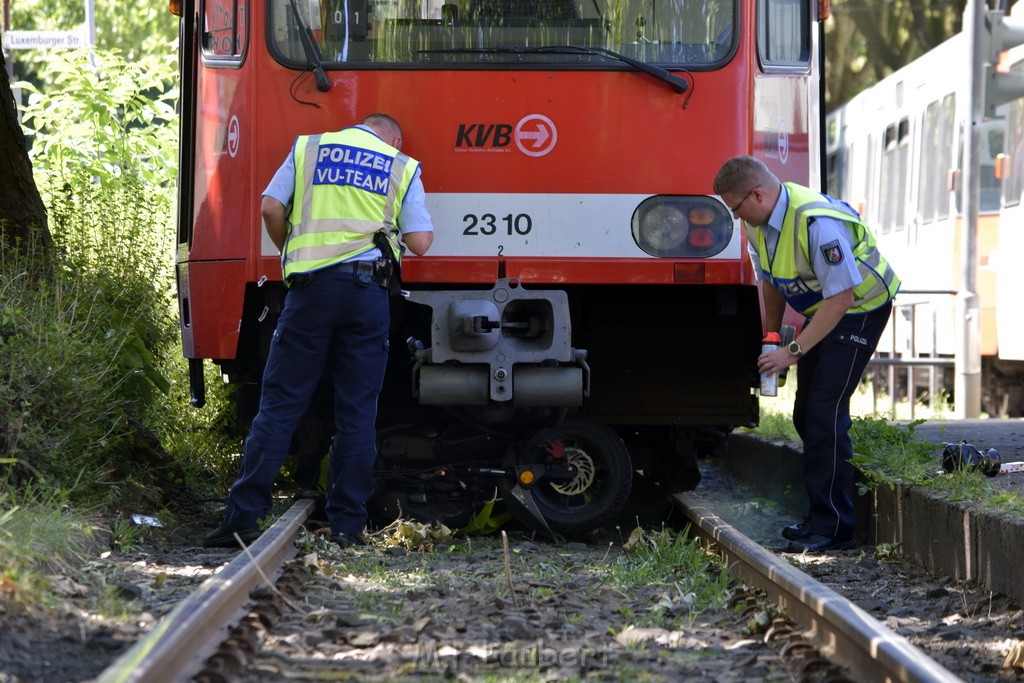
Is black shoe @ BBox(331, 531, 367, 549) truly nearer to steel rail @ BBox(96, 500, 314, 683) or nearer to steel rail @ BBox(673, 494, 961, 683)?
steel rail @ BBox(96, 500, 314, 683)

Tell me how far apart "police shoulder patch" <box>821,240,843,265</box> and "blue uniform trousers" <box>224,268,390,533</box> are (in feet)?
6.01

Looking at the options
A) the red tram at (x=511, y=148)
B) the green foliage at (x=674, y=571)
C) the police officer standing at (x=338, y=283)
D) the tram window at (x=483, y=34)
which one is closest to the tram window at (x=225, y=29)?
the red tram at (x=511, y=148)

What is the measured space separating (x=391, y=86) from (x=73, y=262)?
2730 millimetres

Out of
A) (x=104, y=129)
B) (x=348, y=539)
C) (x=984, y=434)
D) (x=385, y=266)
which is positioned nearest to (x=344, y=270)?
(x=385, y=266)

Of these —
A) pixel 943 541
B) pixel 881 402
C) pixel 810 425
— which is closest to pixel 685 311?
pixel 810 425

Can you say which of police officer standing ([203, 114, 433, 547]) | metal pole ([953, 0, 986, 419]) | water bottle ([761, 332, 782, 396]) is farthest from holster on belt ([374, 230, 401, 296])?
metal pole ([953, 0, 986, 419])

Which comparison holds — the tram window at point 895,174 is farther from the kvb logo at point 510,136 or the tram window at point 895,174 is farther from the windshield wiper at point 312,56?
the windshield wiper at point 312,56

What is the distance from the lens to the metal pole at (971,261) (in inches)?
516

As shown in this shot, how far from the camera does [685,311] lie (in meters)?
6.86

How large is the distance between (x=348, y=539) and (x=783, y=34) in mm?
2941

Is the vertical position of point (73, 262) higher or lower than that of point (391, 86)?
Answer: lower

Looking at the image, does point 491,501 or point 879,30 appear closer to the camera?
point 491,501

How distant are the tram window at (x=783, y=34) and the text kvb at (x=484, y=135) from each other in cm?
119

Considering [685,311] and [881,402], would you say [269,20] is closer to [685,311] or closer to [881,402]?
[685,311]
